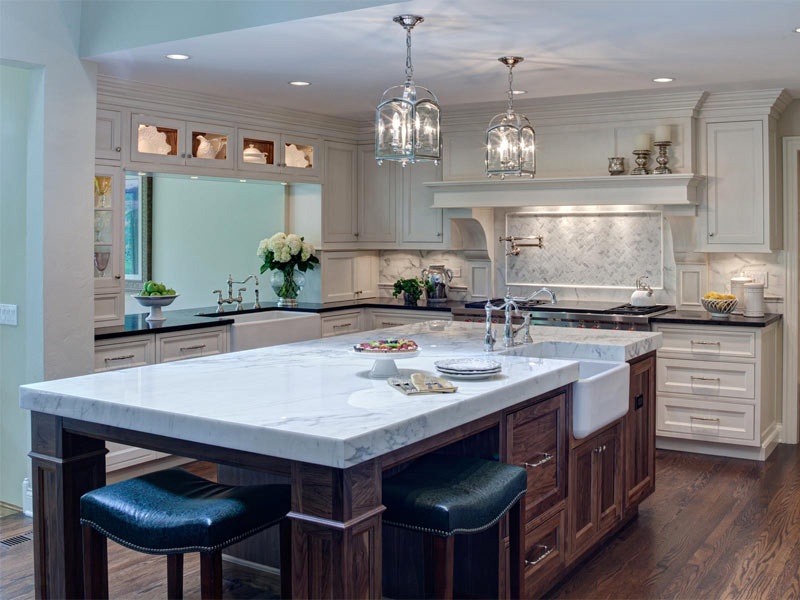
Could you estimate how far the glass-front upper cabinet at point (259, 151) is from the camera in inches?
221

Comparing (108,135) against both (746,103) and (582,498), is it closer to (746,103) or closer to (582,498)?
(582,498)

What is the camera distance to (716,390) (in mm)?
5230

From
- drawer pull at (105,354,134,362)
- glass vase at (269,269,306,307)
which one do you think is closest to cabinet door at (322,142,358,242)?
glass vase at (269,269,306,307)

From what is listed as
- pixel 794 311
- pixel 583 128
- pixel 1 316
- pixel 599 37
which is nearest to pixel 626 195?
pixel 583 128

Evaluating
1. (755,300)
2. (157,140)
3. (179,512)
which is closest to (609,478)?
(179,512)

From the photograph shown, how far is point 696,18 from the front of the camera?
11.4 ft

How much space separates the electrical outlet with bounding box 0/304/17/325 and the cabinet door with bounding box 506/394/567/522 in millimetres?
2783

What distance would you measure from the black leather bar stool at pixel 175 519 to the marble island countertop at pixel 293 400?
0.68 feet

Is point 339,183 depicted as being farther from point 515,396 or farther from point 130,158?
point 515,396

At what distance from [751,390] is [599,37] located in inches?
103

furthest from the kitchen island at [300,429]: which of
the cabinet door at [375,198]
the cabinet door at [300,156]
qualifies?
the cabinet door at [375,198]

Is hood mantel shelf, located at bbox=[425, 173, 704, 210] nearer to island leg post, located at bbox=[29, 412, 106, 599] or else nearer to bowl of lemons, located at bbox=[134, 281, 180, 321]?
bowl of lemons, located at bbox=[134, 281, 180, 321]

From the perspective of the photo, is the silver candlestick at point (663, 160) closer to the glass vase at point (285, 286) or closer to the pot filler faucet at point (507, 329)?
the pot filler faucet at point (507, 329)

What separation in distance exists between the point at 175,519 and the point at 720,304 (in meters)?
4.15
